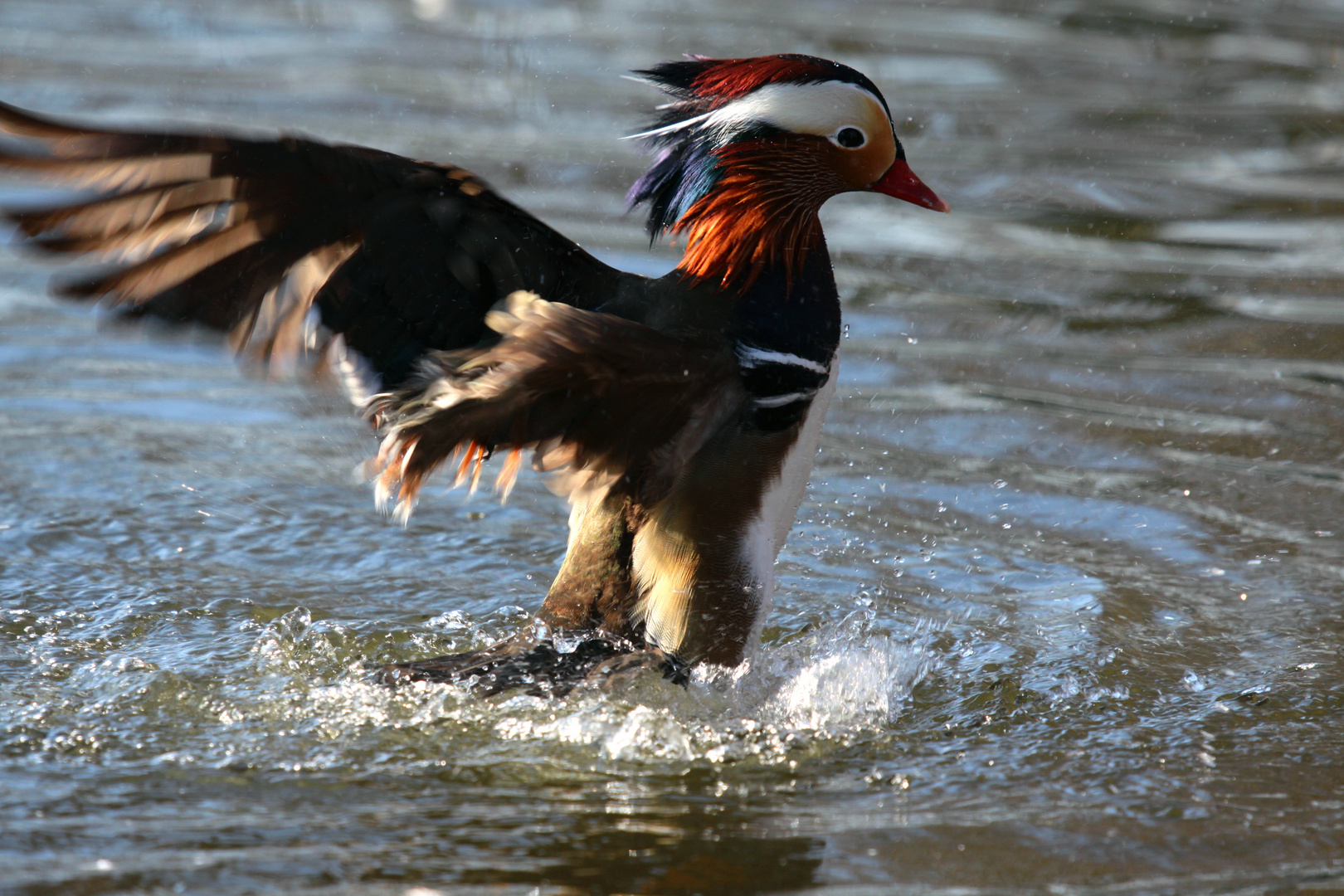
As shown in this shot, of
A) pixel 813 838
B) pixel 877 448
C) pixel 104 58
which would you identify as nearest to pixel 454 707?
pixel 813 838

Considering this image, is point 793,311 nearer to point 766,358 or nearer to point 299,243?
point 766,358

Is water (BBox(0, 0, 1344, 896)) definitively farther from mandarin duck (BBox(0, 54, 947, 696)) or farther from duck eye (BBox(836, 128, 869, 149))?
duck eye (BBox(836, 128, 869, 149))

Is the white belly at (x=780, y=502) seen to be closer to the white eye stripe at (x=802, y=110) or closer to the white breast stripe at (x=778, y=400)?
the white breast stripe at (x=778, y=400)

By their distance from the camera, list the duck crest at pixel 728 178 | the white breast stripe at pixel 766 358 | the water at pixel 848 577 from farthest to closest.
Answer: the duck crest at pixel 728 178, the white breast stripe at pixel 766 358, the water at pixel 848 577

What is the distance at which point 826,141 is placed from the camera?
3.78 meters

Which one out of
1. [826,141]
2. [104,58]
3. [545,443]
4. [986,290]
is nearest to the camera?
[545,443]

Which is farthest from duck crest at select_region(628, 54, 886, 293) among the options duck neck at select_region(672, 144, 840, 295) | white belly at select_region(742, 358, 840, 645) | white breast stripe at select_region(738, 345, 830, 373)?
white belly at select_region(742, 358, 840, 645)

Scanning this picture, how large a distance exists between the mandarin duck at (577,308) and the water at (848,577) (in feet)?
0.73

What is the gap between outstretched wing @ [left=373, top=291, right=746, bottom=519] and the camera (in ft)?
10.4

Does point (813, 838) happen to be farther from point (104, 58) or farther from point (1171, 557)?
point (104, 58)

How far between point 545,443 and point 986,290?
11.4ft

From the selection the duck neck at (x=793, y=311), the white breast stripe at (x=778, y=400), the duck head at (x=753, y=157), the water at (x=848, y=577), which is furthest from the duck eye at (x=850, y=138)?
the water at (x=848, y=577)

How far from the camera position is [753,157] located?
3.80 meters

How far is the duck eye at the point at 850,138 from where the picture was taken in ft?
12.3
